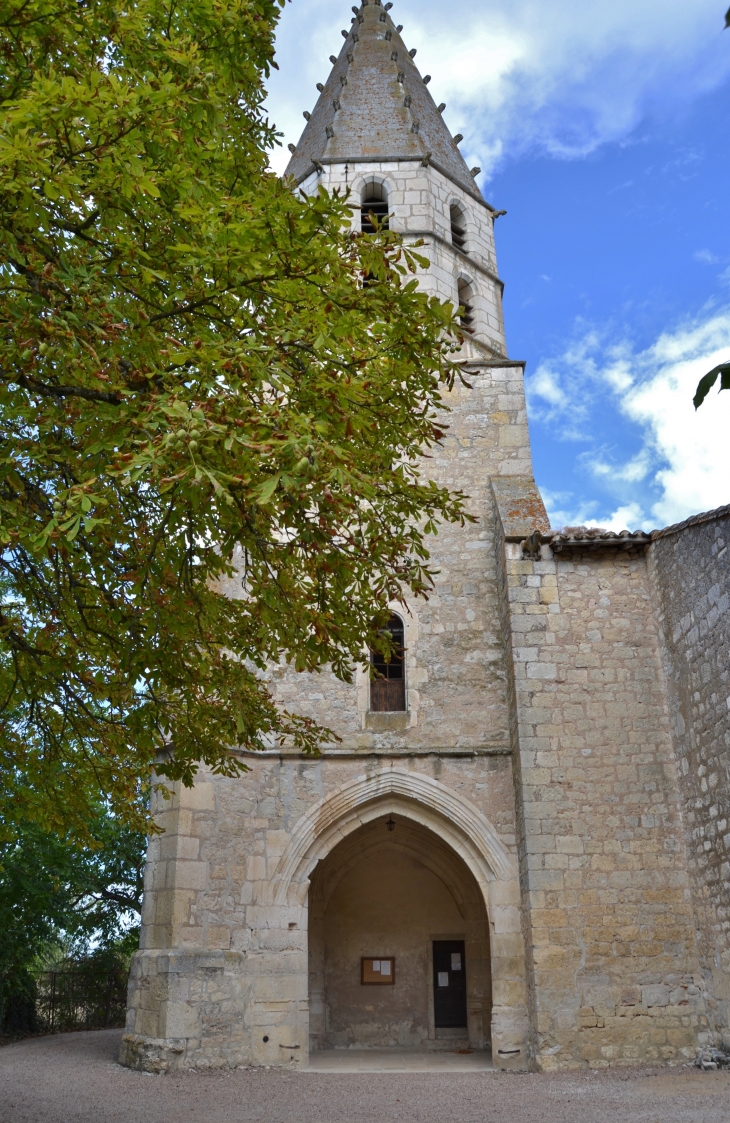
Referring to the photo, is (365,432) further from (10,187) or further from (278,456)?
(10,187)

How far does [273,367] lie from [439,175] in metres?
12.5

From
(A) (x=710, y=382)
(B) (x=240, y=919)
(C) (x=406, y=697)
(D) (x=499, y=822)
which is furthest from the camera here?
(C) (x=406, y=697)

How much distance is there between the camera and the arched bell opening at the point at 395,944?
11.9 metres

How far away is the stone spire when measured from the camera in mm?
15062

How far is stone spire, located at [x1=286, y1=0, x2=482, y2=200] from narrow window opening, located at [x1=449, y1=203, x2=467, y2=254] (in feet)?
1.73

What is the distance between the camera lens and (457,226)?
1526 centimetres

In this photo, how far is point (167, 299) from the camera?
192 inches

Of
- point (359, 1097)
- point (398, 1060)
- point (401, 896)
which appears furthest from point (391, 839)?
point (359, 1097)

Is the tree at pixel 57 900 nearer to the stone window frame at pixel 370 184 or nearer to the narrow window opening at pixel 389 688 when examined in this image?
the narrow window opening at pixel 389 688

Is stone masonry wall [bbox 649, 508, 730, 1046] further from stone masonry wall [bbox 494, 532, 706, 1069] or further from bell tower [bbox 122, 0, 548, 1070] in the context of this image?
bell tower [bbox 122, 0, 548, 1070]

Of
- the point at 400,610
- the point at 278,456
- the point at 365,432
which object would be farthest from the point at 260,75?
the point at 400,610

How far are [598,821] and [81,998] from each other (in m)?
11.3

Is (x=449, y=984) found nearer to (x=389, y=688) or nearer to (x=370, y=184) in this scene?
(x=389, y=688)

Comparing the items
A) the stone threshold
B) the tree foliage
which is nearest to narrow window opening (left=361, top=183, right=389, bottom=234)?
the stone threshold
